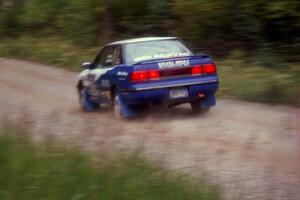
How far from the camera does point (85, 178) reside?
7.77 meters

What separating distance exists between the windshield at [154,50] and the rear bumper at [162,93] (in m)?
0.60

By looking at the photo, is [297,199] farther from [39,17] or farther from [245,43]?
[39,17]

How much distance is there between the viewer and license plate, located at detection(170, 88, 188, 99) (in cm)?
1496

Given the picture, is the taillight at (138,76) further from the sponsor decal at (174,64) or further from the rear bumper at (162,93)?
the sponsor decal at (174,64)

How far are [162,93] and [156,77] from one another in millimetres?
296

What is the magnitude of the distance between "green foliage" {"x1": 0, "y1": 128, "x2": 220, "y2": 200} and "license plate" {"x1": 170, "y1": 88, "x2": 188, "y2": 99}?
6.45m

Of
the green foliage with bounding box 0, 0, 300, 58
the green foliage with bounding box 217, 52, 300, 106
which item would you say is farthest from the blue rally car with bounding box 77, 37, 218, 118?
the green foliage with bounding box 0, 0, 300, 58

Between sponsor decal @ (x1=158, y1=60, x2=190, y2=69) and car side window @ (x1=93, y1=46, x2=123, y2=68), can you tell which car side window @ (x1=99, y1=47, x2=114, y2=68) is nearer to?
car side window @ (x1=93, y1=46, x2=123, y2=68)

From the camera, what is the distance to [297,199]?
8.02m

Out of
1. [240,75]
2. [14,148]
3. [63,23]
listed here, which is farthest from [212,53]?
[14,148]

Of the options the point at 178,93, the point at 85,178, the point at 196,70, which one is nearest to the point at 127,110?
the point at 178,93

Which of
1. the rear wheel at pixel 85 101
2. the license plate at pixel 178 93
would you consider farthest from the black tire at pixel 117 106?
the rear wheel at pixel 85 101

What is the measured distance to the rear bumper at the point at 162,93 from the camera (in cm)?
1480

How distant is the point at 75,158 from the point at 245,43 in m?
16.4
